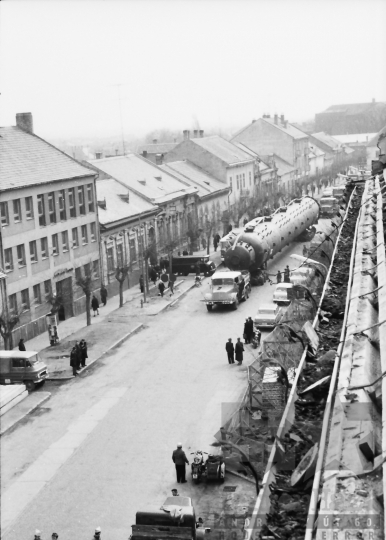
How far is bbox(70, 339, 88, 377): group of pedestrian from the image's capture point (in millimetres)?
26422

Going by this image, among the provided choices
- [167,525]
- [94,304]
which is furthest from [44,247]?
[167,525]

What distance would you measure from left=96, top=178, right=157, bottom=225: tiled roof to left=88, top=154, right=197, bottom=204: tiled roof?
0.92m

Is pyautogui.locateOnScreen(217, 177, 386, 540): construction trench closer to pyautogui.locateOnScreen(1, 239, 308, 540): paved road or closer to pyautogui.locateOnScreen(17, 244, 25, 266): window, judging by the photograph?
pyautogui.locateOnScreen(1, 239, 308, 540): paved road

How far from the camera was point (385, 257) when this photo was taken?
47.4 ft

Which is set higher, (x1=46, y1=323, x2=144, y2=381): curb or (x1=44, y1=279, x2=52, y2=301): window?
(x1=44, y1=279, x2=52, y2=301): window

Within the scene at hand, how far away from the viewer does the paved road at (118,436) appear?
16.6 metres

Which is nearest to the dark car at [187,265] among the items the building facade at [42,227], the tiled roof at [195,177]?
the building facade at [42,227]

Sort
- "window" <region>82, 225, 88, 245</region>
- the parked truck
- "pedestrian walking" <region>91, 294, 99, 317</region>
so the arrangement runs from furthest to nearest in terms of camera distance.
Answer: "window" <region>82, 225, 88, 245</region>
"pedestrian walking" <region>91, 294, 99, 317</region>
the parked truck

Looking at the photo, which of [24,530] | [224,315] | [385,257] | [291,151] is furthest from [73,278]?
[291,151]

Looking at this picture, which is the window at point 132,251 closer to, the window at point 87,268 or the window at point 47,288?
the window at point 87,268

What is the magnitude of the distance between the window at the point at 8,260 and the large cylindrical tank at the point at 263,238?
11257mm

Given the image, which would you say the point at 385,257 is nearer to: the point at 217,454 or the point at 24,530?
the point at 217,454

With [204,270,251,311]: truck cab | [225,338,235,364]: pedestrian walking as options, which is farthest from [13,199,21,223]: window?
[225,338,235,364]: pedestrian walking

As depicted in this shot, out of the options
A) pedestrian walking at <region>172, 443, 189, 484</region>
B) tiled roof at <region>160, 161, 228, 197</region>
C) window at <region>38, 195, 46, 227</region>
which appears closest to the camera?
pedestrian walking at <region>172, 443, 189, 484</region>
